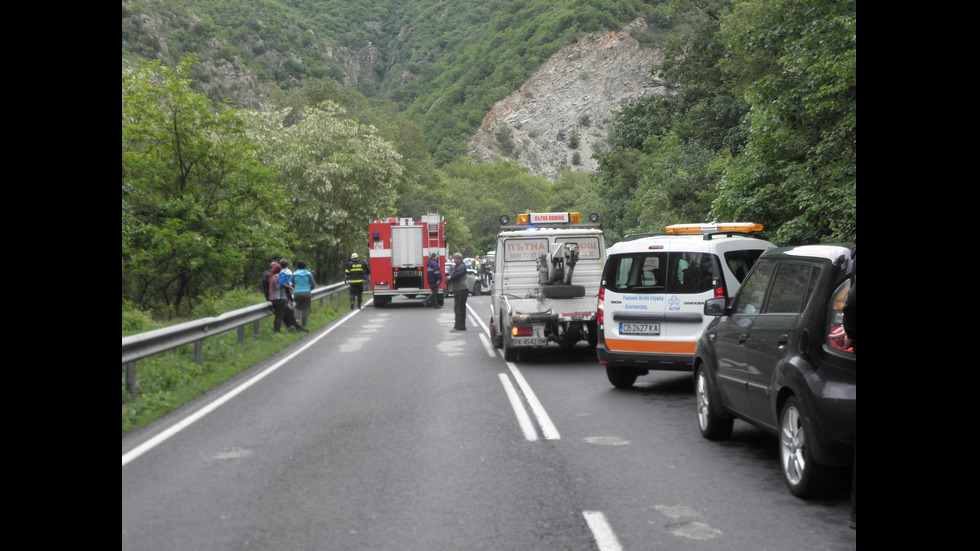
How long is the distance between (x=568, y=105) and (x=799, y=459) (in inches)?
4722

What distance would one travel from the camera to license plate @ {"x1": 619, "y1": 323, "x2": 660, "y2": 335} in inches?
399

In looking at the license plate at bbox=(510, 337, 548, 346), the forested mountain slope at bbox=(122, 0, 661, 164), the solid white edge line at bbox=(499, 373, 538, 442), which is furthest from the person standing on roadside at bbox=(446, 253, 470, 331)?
the forested mountain slope at bbox=(122, 0, 661, 164)

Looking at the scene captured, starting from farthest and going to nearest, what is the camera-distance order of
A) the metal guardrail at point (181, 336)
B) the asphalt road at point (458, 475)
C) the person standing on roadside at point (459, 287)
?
the person standing on roadside at point (459, 287) < the metal guardrail at point (181, 336) < the asphalt road at point (458, 475)

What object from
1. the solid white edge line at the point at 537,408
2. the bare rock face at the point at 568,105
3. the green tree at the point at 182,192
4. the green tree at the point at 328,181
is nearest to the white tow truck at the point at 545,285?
the solid white edge line at the point at 537,408

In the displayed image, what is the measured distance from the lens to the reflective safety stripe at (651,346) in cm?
995

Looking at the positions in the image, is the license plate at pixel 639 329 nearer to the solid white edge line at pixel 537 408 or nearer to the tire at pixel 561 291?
the solid white edge line at pixel 537 408

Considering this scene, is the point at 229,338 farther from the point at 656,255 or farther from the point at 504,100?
the point at 504,100

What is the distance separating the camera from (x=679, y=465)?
6555mm

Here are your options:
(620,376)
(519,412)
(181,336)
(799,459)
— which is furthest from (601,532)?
(181,336)

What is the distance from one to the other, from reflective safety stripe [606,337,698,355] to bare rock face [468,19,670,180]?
10891 cm

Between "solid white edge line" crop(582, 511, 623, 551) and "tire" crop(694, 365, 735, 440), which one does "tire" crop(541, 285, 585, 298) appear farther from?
"solid white edge line" crop(582, 511, 623, 551)

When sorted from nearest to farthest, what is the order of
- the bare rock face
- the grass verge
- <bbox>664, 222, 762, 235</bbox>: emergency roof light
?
1. the grass verge
2. <bbox>664, 222, 762, 235</bbox>: emergency roof light
3. the bare rock face

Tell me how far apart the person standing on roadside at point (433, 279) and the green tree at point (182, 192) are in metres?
5.00

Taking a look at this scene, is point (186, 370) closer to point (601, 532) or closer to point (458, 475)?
Answer: point (458, 475)
